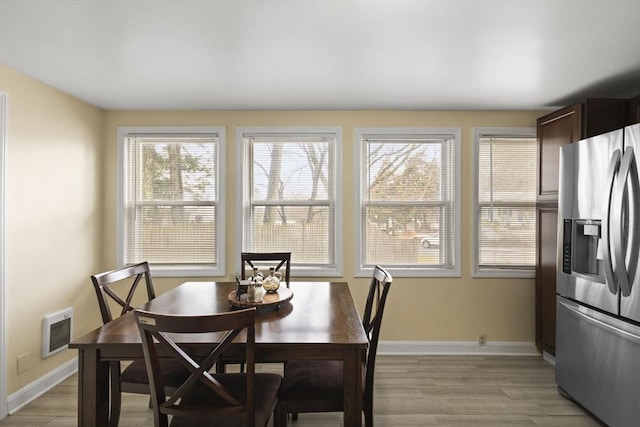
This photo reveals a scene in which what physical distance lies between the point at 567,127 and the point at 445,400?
7.92ft

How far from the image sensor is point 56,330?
3225 mm

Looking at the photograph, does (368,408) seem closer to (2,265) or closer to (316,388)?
(316,388)

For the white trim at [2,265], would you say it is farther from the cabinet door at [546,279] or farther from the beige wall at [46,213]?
the cabinet door at [546,279]

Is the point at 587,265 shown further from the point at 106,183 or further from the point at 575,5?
the point at 106,183

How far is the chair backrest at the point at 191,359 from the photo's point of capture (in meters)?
1.48

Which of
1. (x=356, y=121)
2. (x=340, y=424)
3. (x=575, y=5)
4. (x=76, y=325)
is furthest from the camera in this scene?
(x=356, y=121)

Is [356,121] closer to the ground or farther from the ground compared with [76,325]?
farther from the ground

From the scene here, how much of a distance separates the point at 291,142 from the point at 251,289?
1.99 m

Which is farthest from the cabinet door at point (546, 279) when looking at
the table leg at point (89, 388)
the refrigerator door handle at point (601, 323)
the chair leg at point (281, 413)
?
the table leg at point (89, 388)

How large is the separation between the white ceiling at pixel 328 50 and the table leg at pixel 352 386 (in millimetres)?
1631

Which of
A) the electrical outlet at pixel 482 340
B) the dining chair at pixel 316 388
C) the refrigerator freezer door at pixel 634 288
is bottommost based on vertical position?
the electrical outlet at pixel 482 340

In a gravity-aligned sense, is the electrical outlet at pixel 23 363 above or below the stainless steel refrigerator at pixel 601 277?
below

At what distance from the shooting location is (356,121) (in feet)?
12.8

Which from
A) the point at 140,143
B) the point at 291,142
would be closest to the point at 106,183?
the point at 140,143
